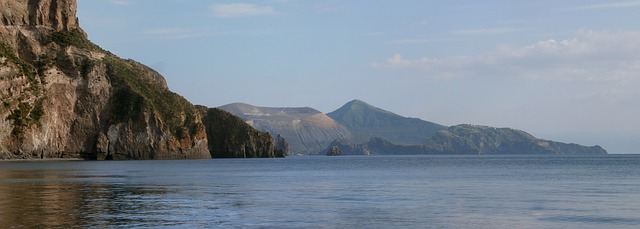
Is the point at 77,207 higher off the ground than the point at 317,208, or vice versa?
the point at 77,207

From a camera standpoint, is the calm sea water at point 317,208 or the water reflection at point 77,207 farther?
the calm sea water at point 317,208

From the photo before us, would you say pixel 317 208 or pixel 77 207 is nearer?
pixel 77 207

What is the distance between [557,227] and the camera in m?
38.1

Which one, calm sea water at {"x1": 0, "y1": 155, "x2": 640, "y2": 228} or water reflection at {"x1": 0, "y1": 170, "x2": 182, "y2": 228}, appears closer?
water reflection at {"x1": 0, "y1": 170, "x2": 182, "y2": 228}

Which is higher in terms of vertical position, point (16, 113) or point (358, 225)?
point (16, 113)

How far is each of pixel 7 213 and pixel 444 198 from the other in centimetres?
3012

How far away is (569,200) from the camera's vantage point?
2197 inches

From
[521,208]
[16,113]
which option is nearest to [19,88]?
[16,113]

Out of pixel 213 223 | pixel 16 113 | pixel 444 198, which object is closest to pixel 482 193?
pixel 444 198

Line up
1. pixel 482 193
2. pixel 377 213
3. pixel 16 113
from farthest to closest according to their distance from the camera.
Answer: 1. pixel 16 113
2. pixel 482 193
3. pixel 377 213

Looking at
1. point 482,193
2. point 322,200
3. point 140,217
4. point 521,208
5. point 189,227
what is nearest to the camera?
point 189,227

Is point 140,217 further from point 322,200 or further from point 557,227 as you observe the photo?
point 557,227

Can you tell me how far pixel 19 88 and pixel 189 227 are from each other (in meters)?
163

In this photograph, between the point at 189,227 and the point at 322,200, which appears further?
the point at 322,200
